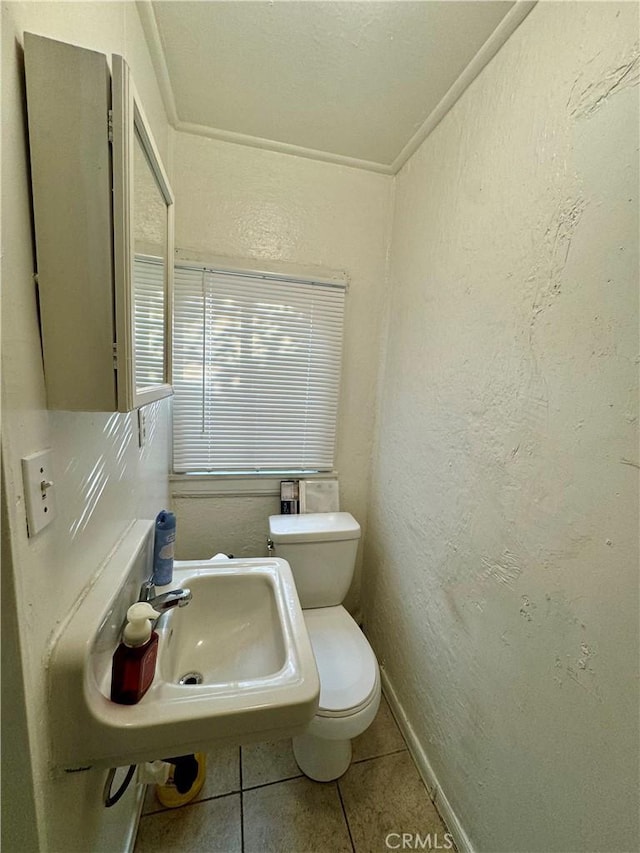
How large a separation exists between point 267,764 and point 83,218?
177 cm

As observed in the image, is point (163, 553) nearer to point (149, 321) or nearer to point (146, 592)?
point (146, 592)

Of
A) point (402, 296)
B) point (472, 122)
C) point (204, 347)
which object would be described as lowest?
point (204, 347)

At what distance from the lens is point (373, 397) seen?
172 cm

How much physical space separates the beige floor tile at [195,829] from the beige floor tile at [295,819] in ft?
0.15

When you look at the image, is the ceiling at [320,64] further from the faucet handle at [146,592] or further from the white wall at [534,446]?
the faucet handle at [146,592]

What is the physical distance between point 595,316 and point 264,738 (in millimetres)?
1117

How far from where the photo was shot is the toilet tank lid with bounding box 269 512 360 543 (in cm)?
146

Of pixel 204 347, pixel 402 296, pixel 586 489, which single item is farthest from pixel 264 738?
pixel 402 296

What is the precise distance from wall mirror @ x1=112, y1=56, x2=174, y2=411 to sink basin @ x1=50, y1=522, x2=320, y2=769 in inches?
16.3

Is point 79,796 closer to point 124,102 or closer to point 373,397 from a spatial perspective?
point 124,102

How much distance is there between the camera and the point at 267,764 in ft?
4.08

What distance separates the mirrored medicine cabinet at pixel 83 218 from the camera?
1.56 ft

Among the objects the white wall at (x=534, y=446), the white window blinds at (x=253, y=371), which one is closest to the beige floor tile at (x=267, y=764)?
the white wall at (x=534, y=446)

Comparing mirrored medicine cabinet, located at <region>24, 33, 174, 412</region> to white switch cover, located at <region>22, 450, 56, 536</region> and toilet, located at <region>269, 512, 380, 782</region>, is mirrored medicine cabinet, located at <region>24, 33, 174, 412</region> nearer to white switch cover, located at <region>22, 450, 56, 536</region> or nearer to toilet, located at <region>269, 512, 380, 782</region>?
white switch cover, located at <region>22, 450, 56, 536</region>
